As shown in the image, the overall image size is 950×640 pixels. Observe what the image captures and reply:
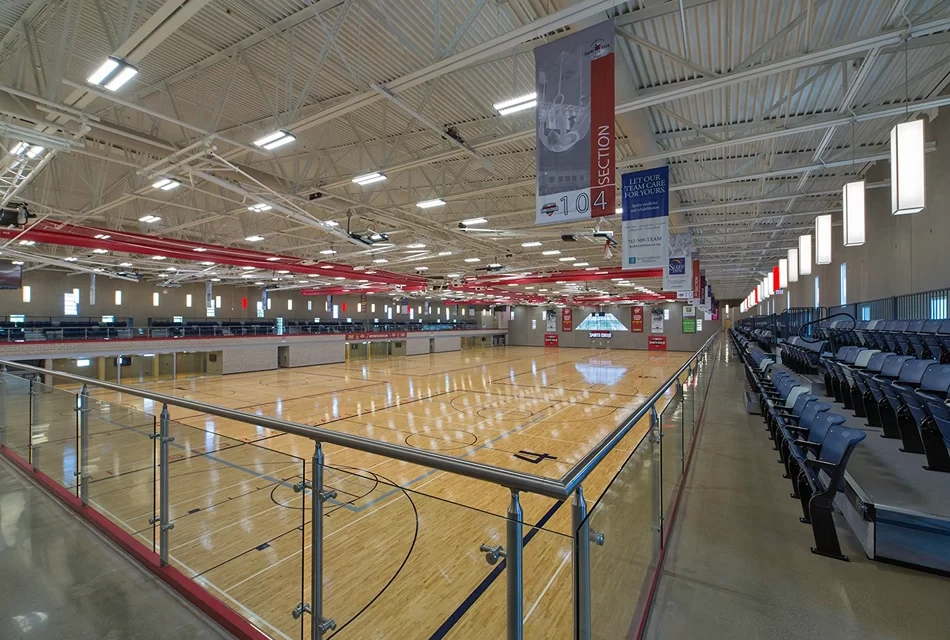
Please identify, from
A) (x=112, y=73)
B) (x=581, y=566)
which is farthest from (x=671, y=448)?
(x=112, y=73)

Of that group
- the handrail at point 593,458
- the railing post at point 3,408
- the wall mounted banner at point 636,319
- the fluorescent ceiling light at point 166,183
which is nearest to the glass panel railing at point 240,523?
the handrail at point 593,458

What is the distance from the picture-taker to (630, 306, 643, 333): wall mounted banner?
4356cm

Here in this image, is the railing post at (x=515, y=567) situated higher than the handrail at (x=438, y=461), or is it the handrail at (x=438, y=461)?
the handrail at (x=438, y=461)

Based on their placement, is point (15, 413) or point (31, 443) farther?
point (15, 413)

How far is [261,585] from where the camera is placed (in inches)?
121

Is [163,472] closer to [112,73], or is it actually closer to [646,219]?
[112,73]

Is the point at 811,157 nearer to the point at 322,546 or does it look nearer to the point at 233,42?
the point at 233,42

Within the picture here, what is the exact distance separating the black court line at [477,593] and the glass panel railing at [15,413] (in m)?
4.78

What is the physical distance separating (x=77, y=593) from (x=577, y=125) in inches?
204

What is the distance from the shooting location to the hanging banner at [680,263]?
12219mm

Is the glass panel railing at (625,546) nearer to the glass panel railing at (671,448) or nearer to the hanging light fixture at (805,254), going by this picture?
the glass panel railing at (671,448)

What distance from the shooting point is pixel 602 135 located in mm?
4297

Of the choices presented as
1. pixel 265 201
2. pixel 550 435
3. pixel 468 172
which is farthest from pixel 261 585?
pixel 468 172

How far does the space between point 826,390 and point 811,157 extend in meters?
5.31
